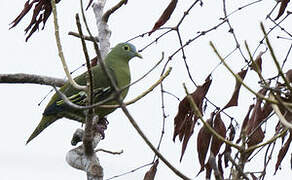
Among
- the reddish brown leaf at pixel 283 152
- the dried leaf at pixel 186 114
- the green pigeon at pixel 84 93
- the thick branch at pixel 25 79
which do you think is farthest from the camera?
the green pigeon at pixel 84 93

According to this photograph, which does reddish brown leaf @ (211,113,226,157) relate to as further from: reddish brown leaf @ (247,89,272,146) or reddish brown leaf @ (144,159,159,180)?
reddish brown leaf @ (144,159,159,180)

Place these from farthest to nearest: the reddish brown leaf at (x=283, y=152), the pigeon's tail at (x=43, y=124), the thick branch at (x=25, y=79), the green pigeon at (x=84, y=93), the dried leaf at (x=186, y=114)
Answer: the pigeon's tail at (x=43, y=124) → the green pigeon at (x=84, y=93) → the thick branch at (x=25, y=79) → the dried leaf at (x=186, y=114) → the reddish brown leaf at (x=283, y=152)

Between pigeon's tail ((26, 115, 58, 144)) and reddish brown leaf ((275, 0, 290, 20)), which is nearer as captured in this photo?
reddish brown leaf ((275, 0, 290, 20))

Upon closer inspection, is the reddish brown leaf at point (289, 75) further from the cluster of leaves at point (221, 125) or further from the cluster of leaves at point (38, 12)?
the cluster of leaves at point (38, 12)

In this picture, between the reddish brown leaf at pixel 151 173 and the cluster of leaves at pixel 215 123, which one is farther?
the reddish brown leaf at pixel 151 173

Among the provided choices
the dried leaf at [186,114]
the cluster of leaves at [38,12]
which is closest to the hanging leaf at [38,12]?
the cluster of leaves at [38,12]

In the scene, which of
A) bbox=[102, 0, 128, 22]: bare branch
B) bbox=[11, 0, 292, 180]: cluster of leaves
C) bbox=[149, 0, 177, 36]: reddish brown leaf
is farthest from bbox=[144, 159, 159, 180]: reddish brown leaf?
bbox=[102, 0, 128, 22]: bare branch

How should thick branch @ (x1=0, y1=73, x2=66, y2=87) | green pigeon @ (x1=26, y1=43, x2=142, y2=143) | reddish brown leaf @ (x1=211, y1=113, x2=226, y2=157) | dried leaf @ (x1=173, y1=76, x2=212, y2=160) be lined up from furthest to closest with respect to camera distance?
green pigeon @ (x1=26, y1=43, x2=142, y2=143) < thick branch @ (x1=0, y1=73, x2=66, y2=87) < dried leaf @ (x1=173, y1=76, x2=212, y2=160) < reddish brown leaf @ (x1=211, y1=113, x2=226, y2=157)

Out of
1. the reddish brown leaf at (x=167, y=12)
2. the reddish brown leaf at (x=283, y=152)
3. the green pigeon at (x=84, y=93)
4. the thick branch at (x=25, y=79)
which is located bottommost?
the reddish brown leaf at (x=283, y=152)

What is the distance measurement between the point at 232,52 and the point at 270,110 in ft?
1.38

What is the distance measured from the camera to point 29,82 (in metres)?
3.72

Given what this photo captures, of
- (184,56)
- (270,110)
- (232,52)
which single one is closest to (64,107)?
(184,56)

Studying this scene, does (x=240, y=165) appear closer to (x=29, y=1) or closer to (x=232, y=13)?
(x=232, y=13)

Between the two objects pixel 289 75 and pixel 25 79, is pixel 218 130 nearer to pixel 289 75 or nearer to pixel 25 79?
pixel 289 75
